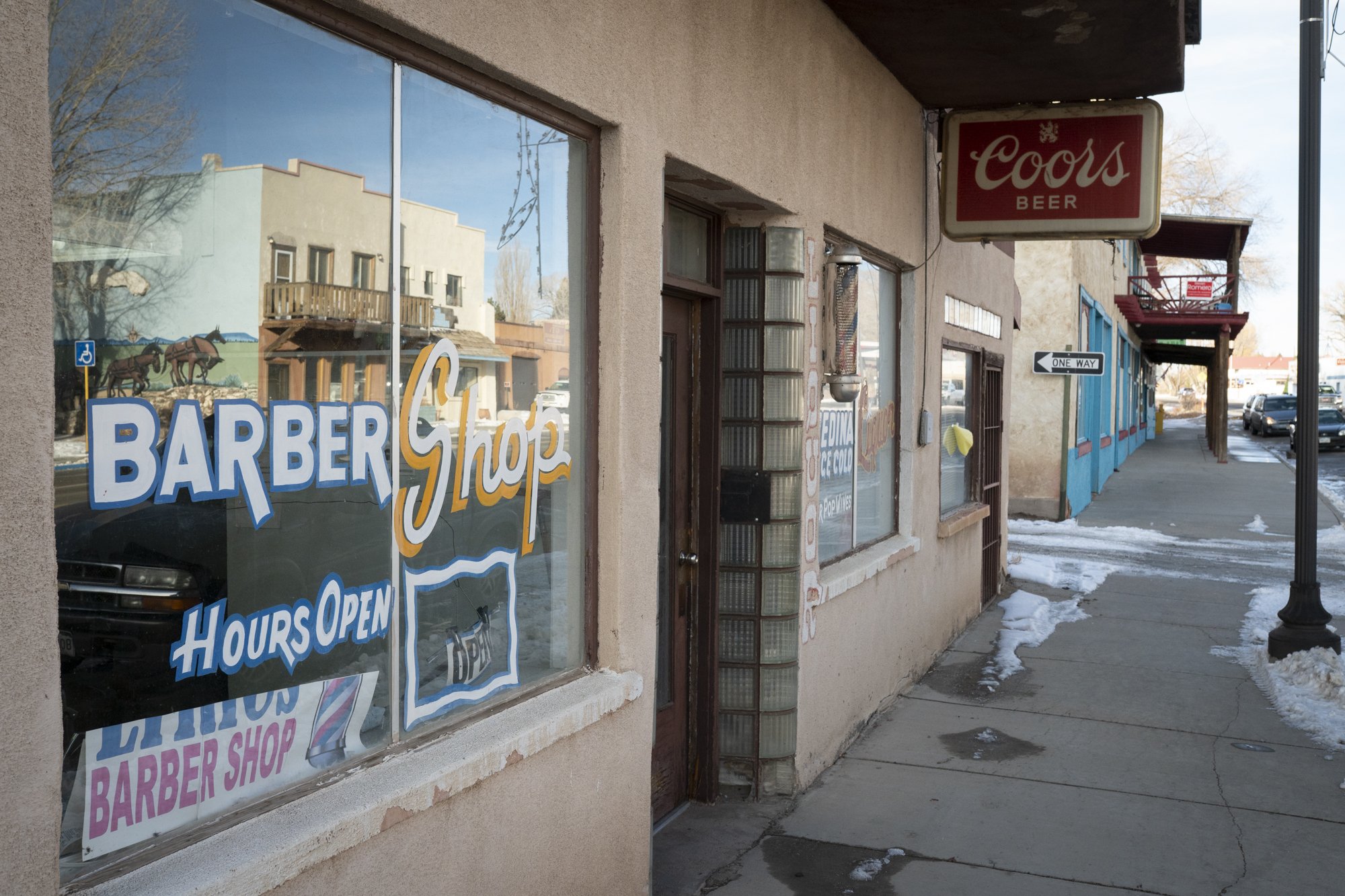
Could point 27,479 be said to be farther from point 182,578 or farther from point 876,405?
point 876,405

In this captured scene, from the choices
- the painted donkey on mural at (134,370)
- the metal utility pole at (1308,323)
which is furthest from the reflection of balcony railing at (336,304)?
the metal utility pole at (1308,323)

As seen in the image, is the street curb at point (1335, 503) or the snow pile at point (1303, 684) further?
the street curb at point (1335, 503)

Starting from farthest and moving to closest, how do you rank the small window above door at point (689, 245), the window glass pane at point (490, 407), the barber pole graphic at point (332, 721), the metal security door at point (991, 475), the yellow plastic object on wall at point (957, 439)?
the metal security door at point (991, 475) < the yellow plastic object on wall at point (957, 439) < the small window above door at point (689, 245) < the window glass pane at point (490, 407) < the barber pole graphic at point (332, 721)

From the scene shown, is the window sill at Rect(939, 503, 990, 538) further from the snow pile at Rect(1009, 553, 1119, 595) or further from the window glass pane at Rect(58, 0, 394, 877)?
the window glass pane at Rect(58, 0, 394, 877)

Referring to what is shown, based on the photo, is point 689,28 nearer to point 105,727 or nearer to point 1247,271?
point 105,727

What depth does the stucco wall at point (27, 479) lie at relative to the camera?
1921 mm

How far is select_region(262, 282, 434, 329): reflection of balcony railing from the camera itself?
2594mm

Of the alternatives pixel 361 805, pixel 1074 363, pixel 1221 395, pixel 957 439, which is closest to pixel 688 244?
pixel 361 805

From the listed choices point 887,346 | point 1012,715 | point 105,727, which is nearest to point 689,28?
point 105,727

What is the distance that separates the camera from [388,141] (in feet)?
9.65

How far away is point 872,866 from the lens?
4781mm

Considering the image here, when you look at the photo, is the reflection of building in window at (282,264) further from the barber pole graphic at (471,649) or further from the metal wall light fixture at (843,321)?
the metal wall light fixture at (843,321)

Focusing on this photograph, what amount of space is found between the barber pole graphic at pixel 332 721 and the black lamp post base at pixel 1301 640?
24.3 feet

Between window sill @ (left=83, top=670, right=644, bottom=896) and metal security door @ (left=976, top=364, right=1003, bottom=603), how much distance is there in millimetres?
7281
